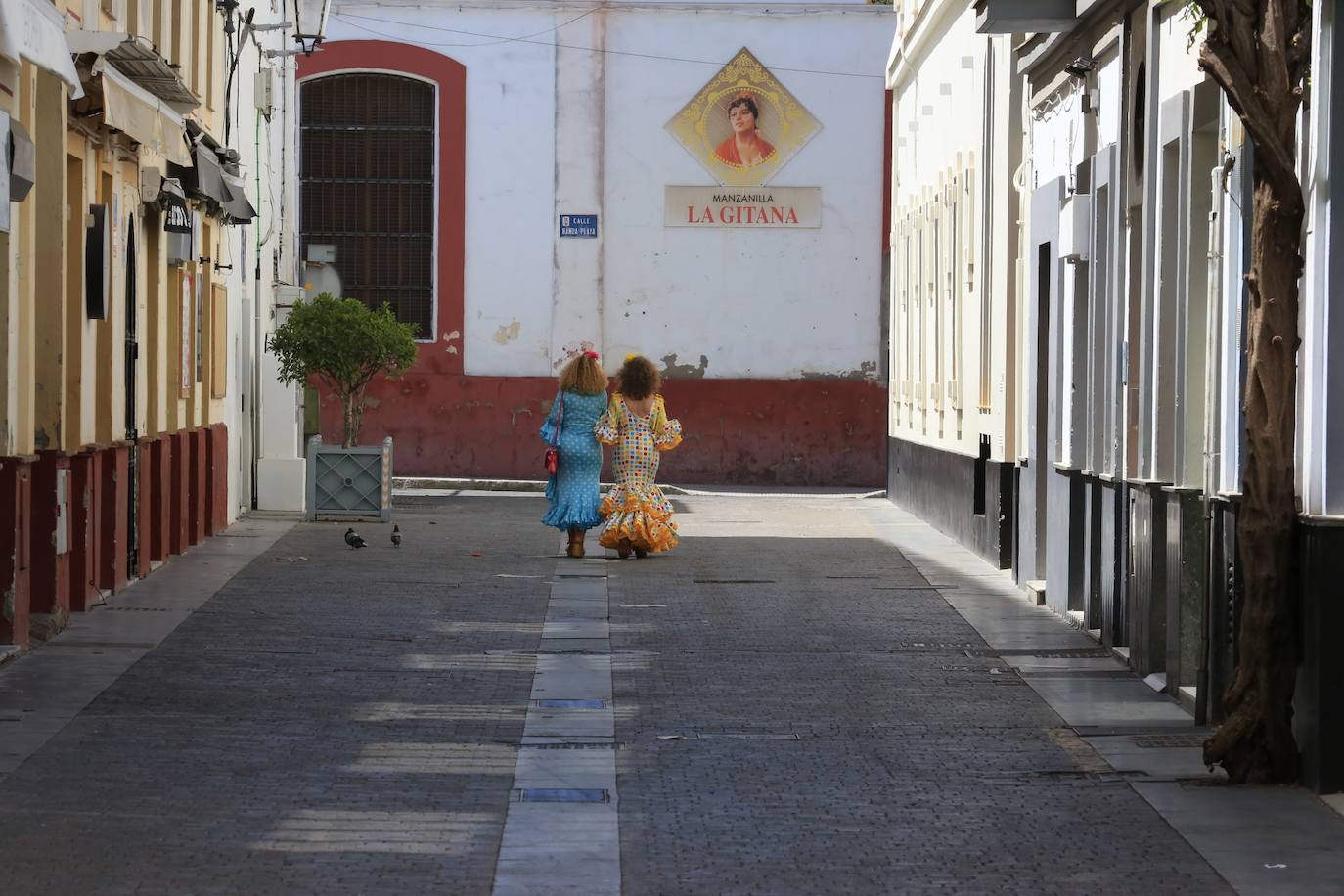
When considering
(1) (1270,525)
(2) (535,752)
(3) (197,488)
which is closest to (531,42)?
(3) (197,488)

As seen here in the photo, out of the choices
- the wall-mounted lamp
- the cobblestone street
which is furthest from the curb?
the wall-mounted lamp

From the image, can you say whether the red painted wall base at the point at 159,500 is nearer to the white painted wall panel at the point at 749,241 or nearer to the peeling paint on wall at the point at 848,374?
the white painted wall panel at the point at 749,241

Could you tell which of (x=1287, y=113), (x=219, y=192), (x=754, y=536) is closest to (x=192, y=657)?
(x=1287, y=113)

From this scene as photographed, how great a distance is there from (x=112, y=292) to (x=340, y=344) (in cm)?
758

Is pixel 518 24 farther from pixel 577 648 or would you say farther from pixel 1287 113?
pixel 1287 113

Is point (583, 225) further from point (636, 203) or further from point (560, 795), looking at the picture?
point (560, 795)

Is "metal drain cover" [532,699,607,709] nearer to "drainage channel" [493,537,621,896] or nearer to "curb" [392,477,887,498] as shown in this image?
"drainage channel" [493,537,621,896]

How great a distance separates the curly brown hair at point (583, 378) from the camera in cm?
1878

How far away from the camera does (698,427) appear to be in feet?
114

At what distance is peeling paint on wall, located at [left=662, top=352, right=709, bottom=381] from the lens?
115 feet

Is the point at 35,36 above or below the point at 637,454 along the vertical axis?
above

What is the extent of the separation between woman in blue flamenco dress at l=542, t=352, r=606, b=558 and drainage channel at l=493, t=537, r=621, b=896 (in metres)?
5.23

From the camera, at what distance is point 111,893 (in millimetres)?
6371

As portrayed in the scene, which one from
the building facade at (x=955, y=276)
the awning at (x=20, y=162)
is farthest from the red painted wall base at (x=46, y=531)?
the building facade at (x=955, y=276)
